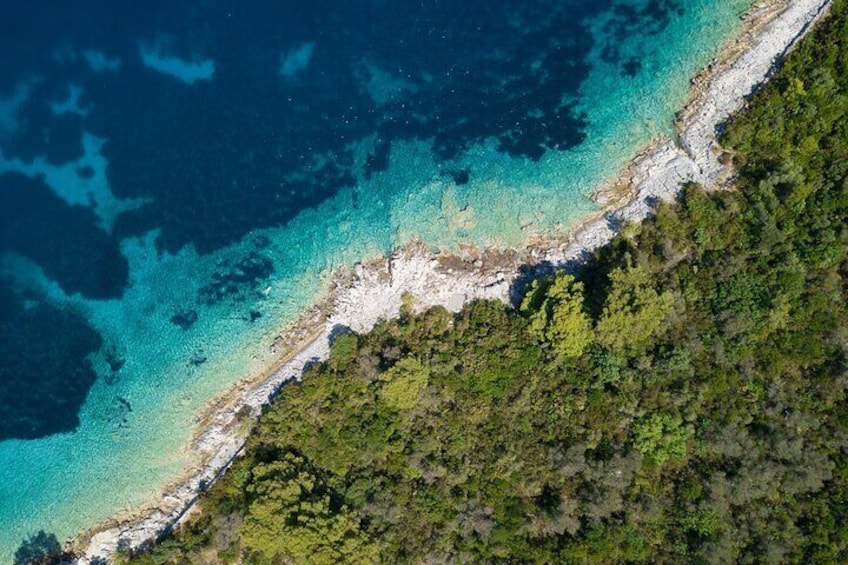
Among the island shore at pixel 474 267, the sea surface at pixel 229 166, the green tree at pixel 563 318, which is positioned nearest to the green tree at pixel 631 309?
the green tree at pixel 563 318

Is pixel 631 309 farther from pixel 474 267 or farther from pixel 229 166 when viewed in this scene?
→ pixel 229 166

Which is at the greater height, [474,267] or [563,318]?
[474,267]

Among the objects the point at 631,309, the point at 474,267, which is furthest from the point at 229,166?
the point at 631,309

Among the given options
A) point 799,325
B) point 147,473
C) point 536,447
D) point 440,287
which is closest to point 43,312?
point 147,473

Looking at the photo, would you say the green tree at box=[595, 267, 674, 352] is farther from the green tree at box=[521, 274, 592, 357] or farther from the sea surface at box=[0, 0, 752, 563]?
the sea surface at box=[0, 0, 752, 563]

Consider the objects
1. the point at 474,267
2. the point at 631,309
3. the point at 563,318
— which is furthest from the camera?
the point at 474,267

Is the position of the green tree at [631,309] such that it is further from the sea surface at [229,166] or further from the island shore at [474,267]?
the sea surface at [229,166]

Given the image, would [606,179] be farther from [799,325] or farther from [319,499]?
[319,499]

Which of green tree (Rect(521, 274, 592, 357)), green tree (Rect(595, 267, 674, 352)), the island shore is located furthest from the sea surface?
green tree (Rect(595, 267, 674, 352))
